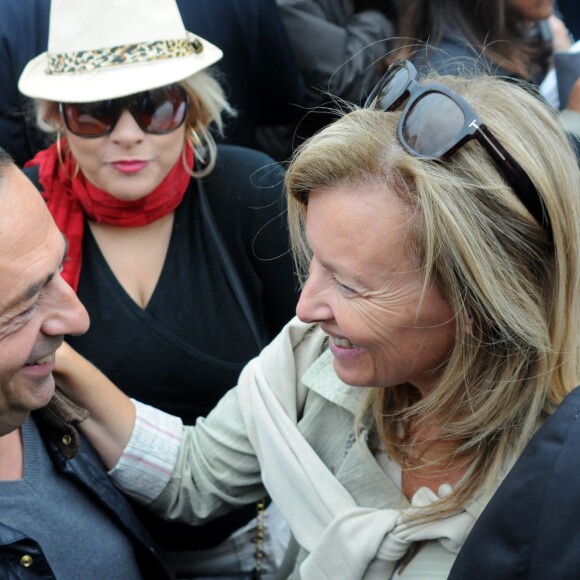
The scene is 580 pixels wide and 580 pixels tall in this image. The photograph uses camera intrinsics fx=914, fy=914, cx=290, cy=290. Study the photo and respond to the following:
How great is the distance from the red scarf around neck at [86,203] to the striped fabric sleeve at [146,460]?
0.52m

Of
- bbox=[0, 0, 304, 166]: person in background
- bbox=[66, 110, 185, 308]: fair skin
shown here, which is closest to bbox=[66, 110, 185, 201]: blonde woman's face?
bbox=[66, 110, 185, 308]: fair skin

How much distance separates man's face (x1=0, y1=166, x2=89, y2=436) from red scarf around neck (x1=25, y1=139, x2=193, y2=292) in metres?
0.66

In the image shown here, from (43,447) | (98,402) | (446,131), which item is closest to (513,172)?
(446,131)

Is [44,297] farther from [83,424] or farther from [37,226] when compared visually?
[83,424]

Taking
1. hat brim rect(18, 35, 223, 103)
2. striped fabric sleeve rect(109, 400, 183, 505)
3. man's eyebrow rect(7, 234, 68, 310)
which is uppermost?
hat brim rect(18, 35, 223, 103)

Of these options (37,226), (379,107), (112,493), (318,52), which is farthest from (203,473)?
(318,52)

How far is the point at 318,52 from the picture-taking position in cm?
336

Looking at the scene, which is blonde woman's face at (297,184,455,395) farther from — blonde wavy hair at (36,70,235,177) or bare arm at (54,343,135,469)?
blonde wavy hair at (36,70,235,177)

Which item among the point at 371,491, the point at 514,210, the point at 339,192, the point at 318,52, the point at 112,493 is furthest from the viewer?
the point at 318,52

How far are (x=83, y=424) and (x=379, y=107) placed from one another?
3.00ft

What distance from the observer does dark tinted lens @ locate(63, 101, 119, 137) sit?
233 cm

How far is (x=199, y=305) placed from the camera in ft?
7.93

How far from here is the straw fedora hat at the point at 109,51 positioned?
231 cm

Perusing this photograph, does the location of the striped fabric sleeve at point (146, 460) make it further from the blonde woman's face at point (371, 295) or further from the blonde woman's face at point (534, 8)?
the blonde woman's face at point (534, 8)
